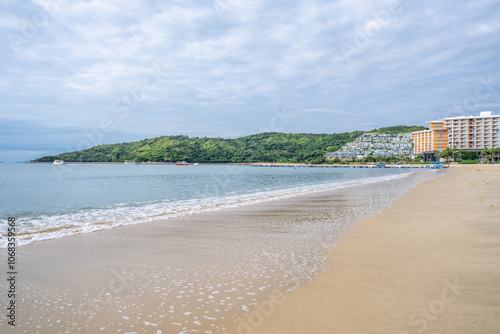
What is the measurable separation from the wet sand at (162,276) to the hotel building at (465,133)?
15384 centimetres

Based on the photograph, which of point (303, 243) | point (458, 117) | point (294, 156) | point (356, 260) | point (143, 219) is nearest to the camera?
point (356, 260)

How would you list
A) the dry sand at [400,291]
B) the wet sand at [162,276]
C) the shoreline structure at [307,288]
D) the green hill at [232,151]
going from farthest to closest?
the green hill at [232,151]
the wet sand at [162,276]
the shoreline structure at [307,288]
the dry sand at [400,291]

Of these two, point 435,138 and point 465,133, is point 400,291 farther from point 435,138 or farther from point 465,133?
point 435,138

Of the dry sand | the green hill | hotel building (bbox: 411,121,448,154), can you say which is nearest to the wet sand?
the dry sand

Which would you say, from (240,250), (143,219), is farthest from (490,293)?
(143,219)

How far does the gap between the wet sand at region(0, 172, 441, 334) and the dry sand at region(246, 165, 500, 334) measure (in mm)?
398

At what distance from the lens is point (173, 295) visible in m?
4.50

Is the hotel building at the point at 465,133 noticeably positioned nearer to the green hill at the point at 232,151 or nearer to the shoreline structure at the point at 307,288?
the green hill at the point at 232,151

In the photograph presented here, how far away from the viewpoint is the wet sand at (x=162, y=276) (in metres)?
3.83

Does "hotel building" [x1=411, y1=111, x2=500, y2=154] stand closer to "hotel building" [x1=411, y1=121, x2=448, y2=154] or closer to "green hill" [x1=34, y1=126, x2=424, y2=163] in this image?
"hotel building" [x1=411, y1=121, x2=448, y2=154]

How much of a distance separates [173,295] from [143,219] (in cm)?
843

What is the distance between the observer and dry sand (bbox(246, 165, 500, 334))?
11.5 ft

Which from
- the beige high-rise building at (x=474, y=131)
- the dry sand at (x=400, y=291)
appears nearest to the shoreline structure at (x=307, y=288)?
the dry sand at (x=400, y=291)

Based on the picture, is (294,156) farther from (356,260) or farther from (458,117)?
(356,260)
